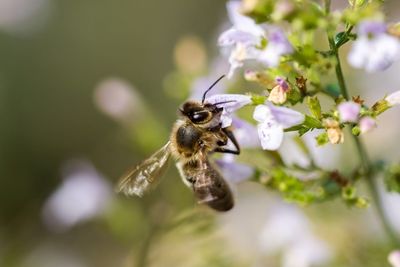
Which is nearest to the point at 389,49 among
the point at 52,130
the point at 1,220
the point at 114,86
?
the point at 114,86

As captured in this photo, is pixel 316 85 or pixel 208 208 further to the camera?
pixel 208 208

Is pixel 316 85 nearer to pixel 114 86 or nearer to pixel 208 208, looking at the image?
pixel 208 208

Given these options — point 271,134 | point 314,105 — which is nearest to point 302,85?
point 314,105

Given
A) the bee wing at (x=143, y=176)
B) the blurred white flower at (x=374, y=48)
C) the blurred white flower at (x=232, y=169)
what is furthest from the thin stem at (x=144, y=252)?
the blurred white flower at (x=374, y=48)

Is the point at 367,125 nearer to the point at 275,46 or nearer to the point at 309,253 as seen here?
the point at 275,46

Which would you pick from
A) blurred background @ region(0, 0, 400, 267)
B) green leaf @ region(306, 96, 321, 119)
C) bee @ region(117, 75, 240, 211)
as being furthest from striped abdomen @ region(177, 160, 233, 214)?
green leaf @ region(306, 96, 321, 119)

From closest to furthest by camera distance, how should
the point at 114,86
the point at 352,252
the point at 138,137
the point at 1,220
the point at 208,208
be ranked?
1. the point at 208,208
2. the point at 352,252
3. the point at 138,137
4. the point at 114,86
5. the point at 1,220

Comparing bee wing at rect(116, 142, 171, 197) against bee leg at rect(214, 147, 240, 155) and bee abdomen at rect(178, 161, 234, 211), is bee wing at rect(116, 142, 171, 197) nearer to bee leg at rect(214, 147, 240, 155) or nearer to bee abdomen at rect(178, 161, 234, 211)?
bee abdomen at rect(178, 161, 234, 211)
